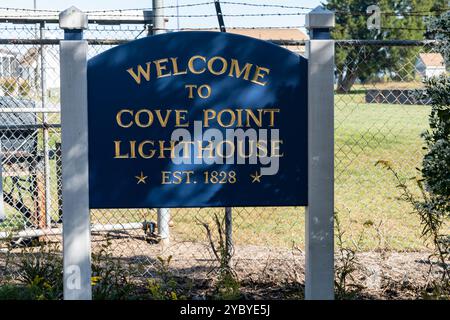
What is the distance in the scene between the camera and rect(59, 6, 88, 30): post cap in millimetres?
4508

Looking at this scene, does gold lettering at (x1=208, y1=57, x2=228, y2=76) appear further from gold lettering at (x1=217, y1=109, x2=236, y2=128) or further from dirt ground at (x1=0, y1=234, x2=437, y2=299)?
dirt ground at (x1=0, y1=234, x2=437, y2=299)

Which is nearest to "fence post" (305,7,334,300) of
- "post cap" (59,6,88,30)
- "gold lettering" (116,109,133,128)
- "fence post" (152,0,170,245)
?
"gold lettering" (116,109,133,128)

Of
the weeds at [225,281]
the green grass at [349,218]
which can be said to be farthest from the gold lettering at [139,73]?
the green grass at [349,218]

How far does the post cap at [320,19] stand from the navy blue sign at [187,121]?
0.81 feet

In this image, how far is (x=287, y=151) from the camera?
4711mm

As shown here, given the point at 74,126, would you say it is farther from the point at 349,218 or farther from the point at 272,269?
the point at 349,218

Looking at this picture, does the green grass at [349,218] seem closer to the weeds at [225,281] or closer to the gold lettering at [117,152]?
the weeds at [225,281]

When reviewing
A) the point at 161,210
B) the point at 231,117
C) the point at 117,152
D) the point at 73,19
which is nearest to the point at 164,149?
the point at 117,152

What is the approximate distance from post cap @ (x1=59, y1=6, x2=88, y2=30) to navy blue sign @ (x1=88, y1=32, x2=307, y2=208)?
0.71 feet

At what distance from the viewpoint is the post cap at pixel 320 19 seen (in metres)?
4.64

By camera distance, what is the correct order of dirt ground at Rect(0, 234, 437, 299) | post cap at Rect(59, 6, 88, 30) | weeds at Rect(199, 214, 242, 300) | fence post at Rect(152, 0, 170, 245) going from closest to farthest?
post cap at Rect(59, 6, 88, 30)
weeds at Rect(199, 214, 242, 300)
dirt ground at Rect(0, 234, 437, 299)
fence post at Rect(152, 0, 170, 245)

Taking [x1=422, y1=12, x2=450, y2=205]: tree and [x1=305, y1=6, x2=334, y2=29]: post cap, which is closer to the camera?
[x1=305, y1=6, x2=334, y2=29]: post cap
